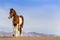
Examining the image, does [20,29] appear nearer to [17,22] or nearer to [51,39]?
[17,22]

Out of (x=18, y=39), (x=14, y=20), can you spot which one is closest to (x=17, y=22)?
(x=14, y=20)

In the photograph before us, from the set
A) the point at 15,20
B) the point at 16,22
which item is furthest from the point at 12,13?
the point at 16,22

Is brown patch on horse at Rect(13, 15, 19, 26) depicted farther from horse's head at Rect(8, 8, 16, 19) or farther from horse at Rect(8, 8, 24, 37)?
horse's head at Rect(8, 8, 16, 19)

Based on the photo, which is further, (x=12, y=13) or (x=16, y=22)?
(x=12, y=13)

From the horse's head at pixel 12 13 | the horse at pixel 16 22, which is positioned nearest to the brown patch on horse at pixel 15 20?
the horse at pixel 16 22

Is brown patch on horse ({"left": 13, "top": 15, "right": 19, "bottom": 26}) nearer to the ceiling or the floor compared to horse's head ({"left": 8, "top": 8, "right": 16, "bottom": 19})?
nearer to the floor

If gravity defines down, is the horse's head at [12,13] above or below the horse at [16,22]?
above

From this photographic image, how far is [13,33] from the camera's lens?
735 inches

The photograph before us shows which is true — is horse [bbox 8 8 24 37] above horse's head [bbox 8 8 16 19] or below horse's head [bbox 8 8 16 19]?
below

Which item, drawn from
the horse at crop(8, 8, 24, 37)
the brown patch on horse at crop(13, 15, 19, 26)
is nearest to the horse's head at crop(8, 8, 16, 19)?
the horse at crop(8, 8, 24, 37)

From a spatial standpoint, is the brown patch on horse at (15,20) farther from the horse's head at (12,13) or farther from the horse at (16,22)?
the horse's head at (12,13)

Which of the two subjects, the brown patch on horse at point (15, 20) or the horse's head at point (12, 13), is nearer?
the brown patch on horse at point (15, 20)

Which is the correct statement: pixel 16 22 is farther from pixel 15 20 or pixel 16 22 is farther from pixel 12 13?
pixel 12 13

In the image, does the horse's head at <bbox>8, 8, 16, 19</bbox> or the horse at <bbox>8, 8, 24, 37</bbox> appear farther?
the horse's head at <bbox>8, 8, 16, 19</bbox>
